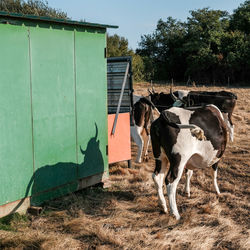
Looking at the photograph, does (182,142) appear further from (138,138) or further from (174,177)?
(138,138)

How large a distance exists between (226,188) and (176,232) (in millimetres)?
2551

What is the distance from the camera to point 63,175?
21.5ft

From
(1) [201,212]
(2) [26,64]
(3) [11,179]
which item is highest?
(2) [26,64]

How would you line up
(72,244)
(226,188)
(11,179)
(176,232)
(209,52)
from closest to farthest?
(72,244), (176,232), (11,179), (226,188), (209,52)

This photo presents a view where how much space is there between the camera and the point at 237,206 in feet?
20.8

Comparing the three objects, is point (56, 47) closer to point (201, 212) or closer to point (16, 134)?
point (16, 134)

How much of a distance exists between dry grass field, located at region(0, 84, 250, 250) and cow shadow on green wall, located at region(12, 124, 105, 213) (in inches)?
7.7

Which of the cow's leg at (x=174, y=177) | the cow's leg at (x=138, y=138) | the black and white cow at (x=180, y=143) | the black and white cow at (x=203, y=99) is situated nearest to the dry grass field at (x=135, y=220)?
the cow's leg at (x=174, y=177)

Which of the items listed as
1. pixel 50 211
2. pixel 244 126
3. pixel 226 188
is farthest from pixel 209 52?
pixel 50 211

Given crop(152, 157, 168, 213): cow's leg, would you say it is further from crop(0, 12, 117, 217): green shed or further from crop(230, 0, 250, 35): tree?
crop(230, 0, 250, 35): tree

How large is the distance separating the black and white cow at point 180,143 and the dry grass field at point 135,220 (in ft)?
1.66

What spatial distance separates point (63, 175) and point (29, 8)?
2400cm

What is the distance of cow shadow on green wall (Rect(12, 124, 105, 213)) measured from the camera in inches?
239

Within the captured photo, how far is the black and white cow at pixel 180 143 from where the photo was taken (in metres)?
5.75
